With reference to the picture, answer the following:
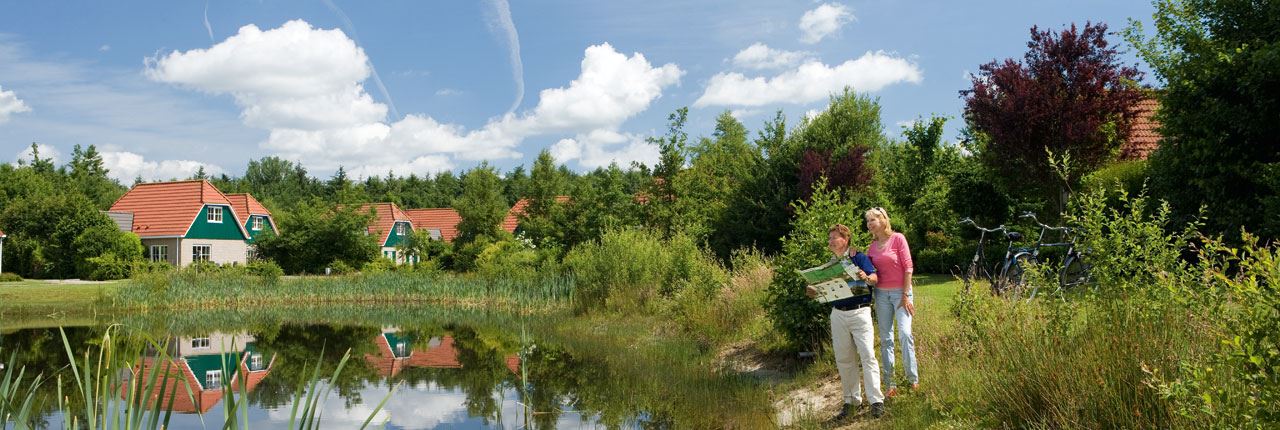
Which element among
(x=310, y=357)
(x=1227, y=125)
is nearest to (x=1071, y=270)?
A: (x=1227, y=125)

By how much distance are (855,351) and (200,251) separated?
42.6m

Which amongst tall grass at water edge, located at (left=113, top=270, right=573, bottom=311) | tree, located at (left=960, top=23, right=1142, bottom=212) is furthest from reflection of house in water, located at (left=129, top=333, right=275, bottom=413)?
tree, located at (left=960, top=23, right=1142, bottom=212)

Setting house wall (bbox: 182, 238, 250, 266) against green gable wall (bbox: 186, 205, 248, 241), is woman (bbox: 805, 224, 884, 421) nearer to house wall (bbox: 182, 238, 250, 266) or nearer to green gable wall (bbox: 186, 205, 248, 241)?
house wall (bbox: 182, 238, 250, 266)

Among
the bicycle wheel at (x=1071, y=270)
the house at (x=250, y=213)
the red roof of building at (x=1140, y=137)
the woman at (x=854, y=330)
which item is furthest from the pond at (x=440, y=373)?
the house at (x=250, y=213)

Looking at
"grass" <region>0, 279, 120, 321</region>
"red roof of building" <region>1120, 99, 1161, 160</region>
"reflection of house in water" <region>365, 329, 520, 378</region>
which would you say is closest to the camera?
"reflection of house in water" <region>365, 329, 520, 378</region>

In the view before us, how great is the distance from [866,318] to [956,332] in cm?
111

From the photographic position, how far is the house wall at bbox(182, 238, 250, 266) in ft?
135

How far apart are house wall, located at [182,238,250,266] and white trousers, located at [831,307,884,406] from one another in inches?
1570

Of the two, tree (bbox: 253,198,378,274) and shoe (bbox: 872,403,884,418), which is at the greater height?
tree (bbox: 253,198,378,274)

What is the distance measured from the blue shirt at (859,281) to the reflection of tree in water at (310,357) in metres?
4.54

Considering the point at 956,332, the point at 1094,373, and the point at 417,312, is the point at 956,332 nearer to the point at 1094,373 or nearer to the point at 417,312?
the point at 1094,373

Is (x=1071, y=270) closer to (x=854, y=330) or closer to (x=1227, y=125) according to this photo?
(x=1227, y=125)

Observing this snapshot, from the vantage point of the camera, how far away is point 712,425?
7691 millimetres

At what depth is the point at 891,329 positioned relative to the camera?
6.65 metres
